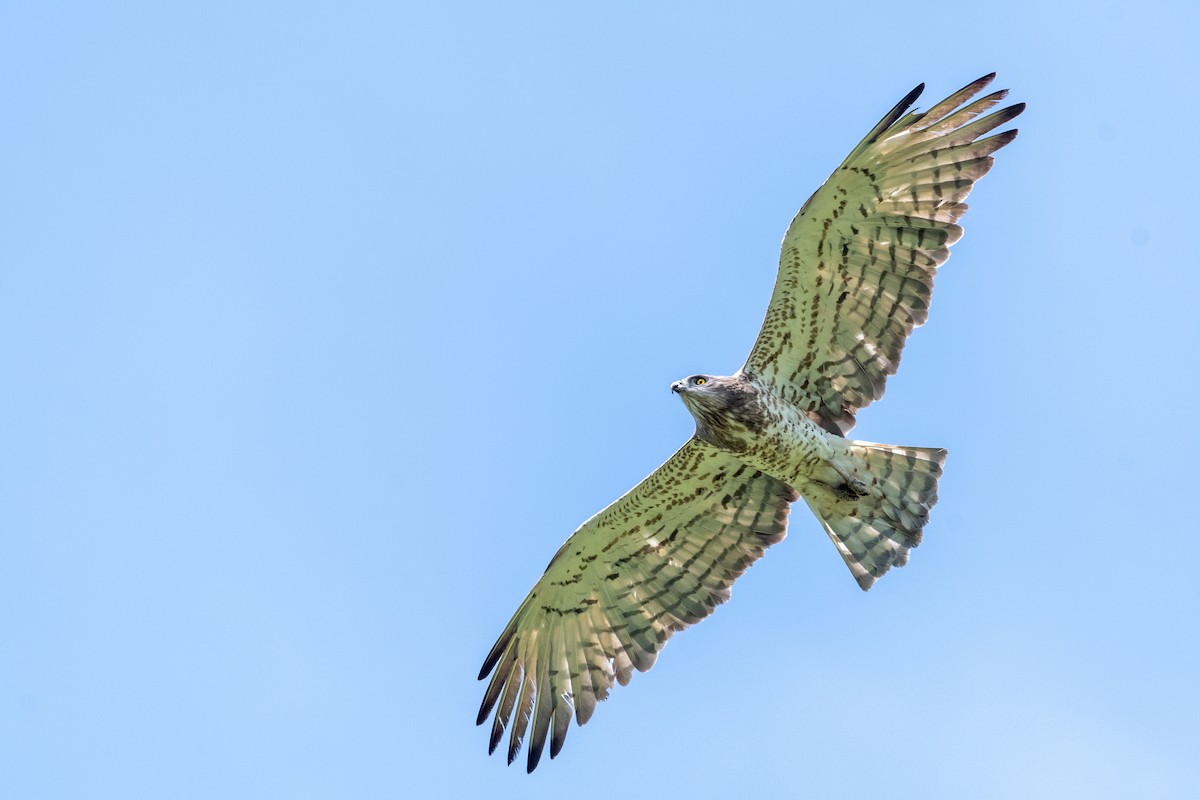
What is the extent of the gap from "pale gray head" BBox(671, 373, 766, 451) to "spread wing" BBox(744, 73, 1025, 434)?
56 cm

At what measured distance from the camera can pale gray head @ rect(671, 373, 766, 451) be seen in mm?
12695

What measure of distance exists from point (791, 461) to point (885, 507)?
893mm

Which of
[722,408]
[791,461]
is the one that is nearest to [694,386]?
[722,408]

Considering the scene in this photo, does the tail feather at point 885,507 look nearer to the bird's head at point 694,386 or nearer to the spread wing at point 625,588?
the spread wing at point 625,588

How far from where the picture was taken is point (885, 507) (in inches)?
519

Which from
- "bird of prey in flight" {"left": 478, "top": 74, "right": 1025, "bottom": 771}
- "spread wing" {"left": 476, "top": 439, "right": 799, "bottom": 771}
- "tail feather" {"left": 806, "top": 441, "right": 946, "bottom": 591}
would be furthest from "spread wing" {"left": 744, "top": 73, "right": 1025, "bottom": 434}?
"spread wing" {"left": 476, "top": 439, "right": 799, "bottom": 771}

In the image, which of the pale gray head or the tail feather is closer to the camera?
the pale gray head

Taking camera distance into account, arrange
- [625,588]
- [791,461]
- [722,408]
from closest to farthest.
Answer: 1. [722,408]
2. [791,461]
3. [625,588]

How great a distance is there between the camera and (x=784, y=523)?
1380 centimetres

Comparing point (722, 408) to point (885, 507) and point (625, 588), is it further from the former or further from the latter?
point (625, 588)

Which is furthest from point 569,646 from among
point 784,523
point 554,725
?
point 784,523

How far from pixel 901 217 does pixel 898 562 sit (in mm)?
2911

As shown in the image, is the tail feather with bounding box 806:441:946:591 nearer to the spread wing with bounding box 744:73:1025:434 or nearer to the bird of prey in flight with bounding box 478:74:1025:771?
the bird of prey in flight with bounding box 478:74:1025:771

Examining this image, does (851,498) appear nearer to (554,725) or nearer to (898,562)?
(898,562)
